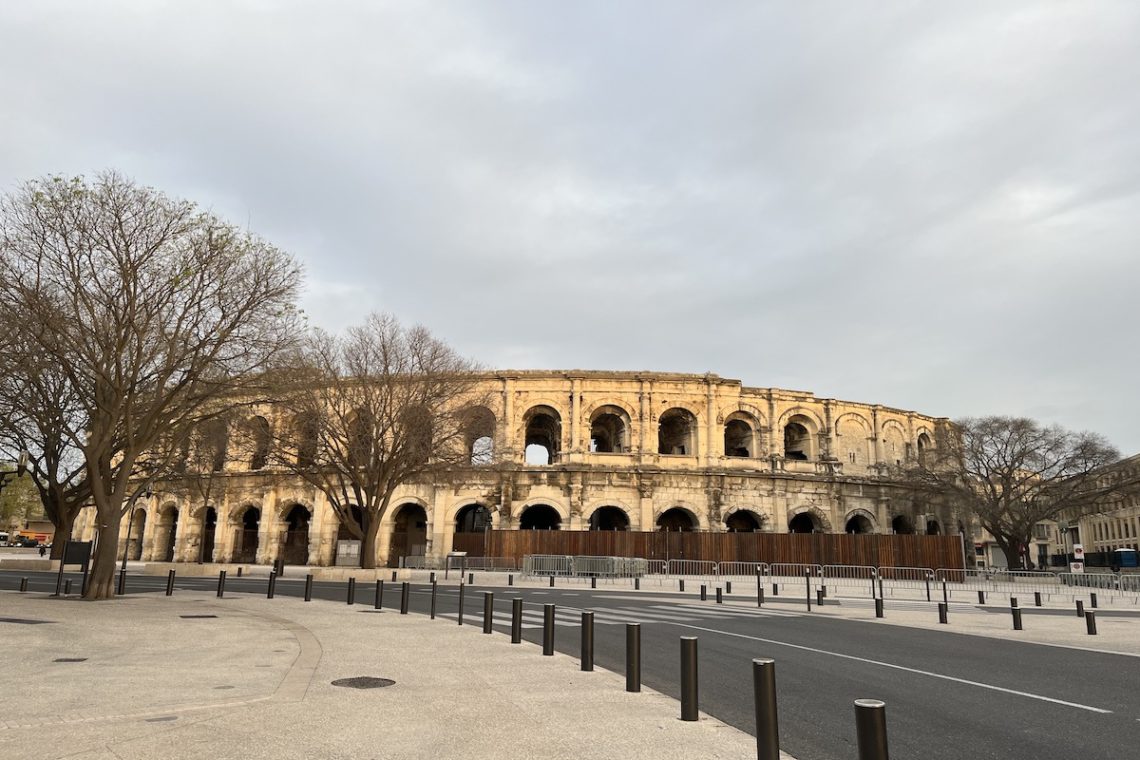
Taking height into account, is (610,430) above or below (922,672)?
above

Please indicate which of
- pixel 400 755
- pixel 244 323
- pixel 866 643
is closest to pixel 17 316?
pixel 244 323

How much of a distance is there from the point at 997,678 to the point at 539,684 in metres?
5.75

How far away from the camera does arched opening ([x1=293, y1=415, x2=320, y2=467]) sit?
1192 inches

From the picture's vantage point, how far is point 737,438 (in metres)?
50.0

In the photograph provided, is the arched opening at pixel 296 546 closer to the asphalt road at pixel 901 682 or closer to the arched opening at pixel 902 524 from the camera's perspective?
the asphalt road at pixel 901 682

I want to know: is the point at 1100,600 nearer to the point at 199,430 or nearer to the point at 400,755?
the point at 400,755

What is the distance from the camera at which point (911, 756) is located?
17.9ft

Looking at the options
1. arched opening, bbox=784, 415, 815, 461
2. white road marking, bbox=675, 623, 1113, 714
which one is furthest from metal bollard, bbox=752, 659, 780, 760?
arched opening, bbox=784, 415, 815, 461

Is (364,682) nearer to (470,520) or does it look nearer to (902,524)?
(470,520)

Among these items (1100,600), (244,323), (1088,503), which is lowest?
(1100,600)

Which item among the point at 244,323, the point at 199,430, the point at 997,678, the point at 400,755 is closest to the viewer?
the point at 400,755

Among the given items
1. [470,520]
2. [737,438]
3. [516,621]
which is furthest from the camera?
[737,438]

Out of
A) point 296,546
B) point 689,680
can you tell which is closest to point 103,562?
point 689,680

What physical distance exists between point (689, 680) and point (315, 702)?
10.6 ft
